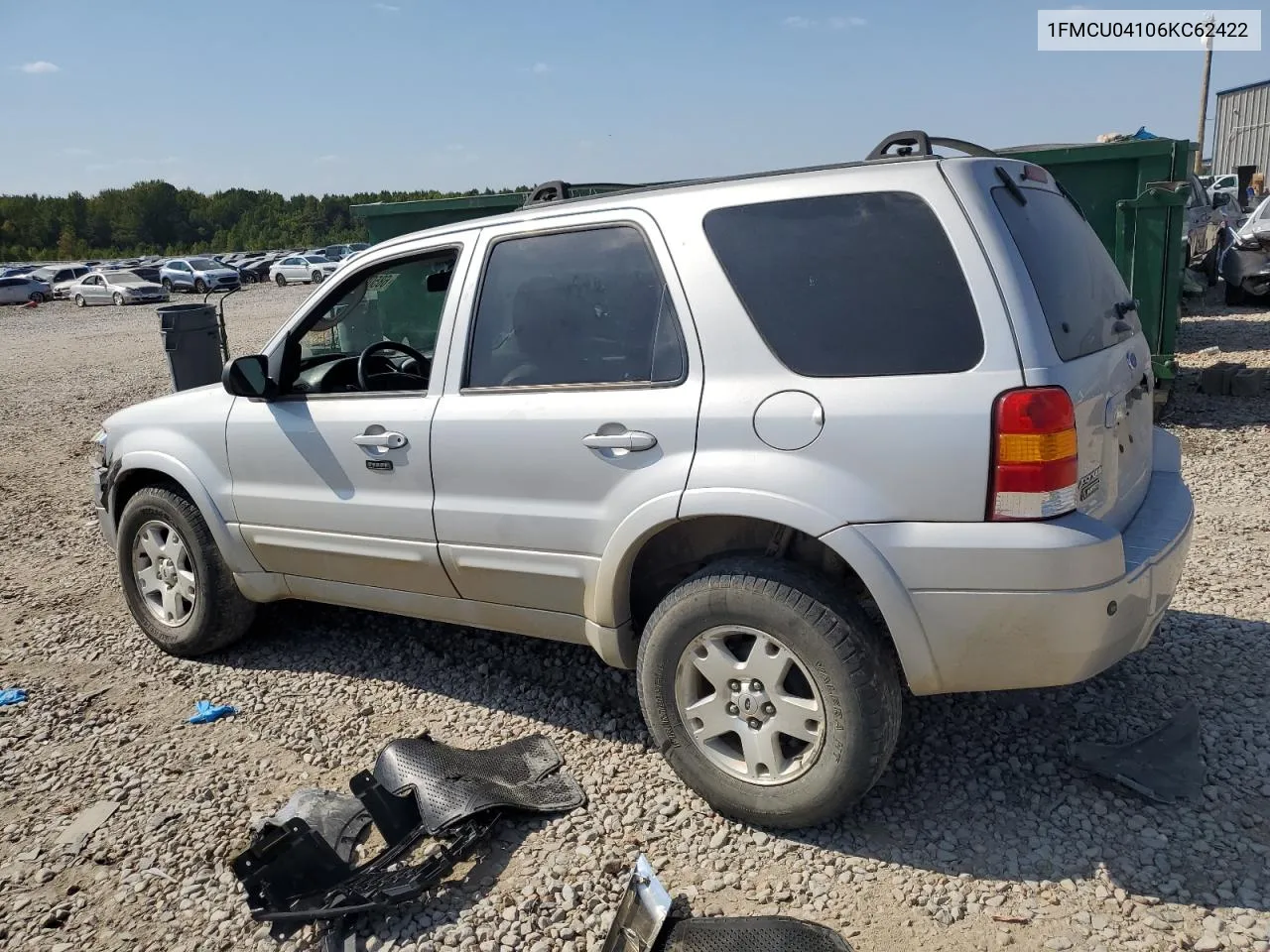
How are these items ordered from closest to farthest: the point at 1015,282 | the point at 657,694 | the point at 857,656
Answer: the point at 1015,282, the point at 857,656, the point at 657,694

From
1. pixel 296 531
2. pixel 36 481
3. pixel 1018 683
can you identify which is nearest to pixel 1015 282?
pixel 1018 683

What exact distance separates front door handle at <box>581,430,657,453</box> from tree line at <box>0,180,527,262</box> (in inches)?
3180

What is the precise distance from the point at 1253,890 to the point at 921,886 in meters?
0.89

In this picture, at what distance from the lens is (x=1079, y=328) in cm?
282

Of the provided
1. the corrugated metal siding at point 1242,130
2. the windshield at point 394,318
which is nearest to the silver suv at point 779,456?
the windshield at point 394,318

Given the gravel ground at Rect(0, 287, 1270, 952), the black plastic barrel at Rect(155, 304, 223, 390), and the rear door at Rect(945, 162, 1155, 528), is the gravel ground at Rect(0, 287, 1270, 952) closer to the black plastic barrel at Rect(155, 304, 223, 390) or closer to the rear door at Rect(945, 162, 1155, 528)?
the rear door at Rect(945, 162, 1155, 528)

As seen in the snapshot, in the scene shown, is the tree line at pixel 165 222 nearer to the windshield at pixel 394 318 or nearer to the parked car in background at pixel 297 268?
the parked car in background at pixel 297 268

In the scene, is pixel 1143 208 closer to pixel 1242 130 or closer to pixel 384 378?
pixel 384 378

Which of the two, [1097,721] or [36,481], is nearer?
[1097,721]

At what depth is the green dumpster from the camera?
7.40m

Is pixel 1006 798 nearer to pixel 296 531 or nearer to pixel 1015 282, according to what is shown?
pixel 1015 282

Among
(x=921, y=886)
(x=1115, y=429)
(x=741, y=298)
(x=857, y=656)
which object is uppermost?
(x=741, y=298)

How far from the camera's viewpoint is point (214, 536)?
435 cm

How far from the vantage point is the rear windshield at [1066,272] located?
272cm
